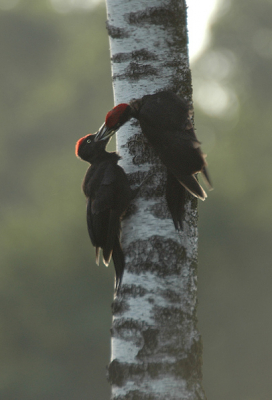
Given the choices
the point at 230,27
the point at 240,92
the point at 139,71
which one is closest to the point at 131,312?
A: the point at 139,71

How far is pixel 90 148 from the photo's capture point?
3.35 meters

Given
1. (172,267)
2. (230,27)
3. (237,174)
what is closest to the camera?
(172,267)

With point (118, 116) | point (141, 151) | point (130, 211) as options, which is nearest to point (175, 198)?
point (130, 211)

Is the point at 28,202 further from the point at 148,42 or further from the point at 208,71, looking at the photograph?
the point at 148,42

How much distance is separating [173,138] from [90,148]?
0.86 m

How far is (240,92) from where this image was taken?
68.8 feet

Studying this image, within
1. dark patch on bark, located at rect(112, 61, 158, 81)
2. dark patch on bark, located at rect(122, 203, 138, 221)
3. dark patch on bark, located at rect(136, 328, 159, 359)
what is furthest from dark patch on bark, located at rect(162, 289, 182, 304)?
dark patch on bark, located at rect(112, 61, 158, 81)

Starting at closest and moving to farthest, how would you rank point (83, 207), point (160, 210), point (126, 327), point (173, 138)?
point (126, 327), point (160, 210), point (173, 138), point (83, 207)

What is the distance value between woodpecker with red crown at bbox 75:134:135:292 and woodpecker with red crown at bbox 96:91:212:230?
21cm

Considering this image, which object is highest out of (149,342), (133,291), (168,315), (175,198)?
(175,198)

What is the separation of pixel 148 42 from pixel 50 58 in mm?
19459

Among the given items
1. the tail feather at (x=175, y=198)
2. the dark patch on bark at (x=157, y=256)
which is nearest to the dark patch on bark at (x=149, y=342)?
the dark patch on bark at (x=157, y=256)

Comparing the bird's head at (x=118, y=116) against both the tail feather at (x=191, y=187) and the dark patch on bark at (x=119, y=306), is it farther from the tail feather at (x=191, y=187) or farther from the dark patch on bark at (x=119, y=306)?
the dark patch on bark at (x=119, y=306)

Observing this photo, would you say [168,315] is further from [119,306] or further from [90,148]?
[90,148]
